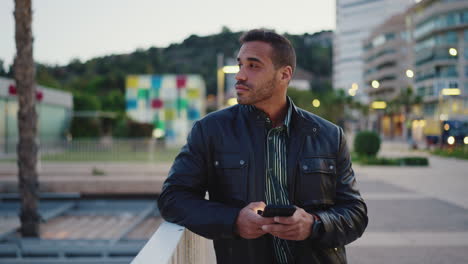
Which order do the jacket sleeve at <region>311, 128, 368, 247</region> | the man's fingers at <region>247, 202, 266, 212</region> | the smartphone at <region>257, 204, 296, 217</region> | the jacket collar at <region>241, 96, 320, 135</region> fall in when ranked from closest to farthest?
the smartphone at <region>257, 204, 296, 217</region>, the man's fingers at <region>247, 202, 266, 212</region>, the jacket sleeve at <region>311, 128, 368, 247</region>, the jacket collar at <region>241, 96, 320, 135</region>

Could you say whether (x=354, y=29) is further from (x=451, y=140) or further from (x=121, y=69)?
(x=451, y=140)

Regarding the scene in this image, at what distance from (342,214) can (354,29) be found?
5278 inches

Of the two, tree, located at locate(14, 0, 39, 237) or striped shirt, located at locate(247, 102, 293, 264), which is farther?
tree, located at locate(14, 0, 39, 237)

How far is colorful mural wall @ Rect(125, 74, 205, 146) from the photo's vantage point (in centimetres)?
4206

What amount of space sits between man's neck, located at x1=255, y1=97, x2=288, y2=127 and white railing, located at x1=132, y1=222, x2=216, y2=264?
71 cm

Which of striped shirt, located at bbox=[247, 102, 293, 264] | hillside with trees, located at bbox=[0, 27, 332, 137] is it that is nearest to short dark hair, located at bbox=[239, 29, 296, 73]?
striped shirt, located at bbox=[247, 102, 293, 264]

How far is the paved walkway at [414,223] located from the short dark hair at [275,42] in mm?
2940

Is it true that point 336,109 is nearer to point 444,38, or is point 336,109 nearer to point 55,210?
point 444,38

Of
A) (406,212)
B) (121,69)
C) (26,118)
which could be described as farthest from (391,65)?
(26,118)

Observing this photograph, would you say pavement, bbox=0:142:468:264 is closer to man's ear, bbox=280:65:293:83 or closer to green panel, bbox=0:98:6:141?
man's ear, bbox=280:65:293:83

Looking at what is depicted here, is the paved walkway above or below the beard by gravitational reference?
below

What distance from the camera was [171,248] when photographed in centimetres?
206

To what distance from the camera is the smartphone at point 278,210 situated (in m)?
1.86

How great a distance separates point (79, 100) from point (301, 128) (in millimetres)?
50646
